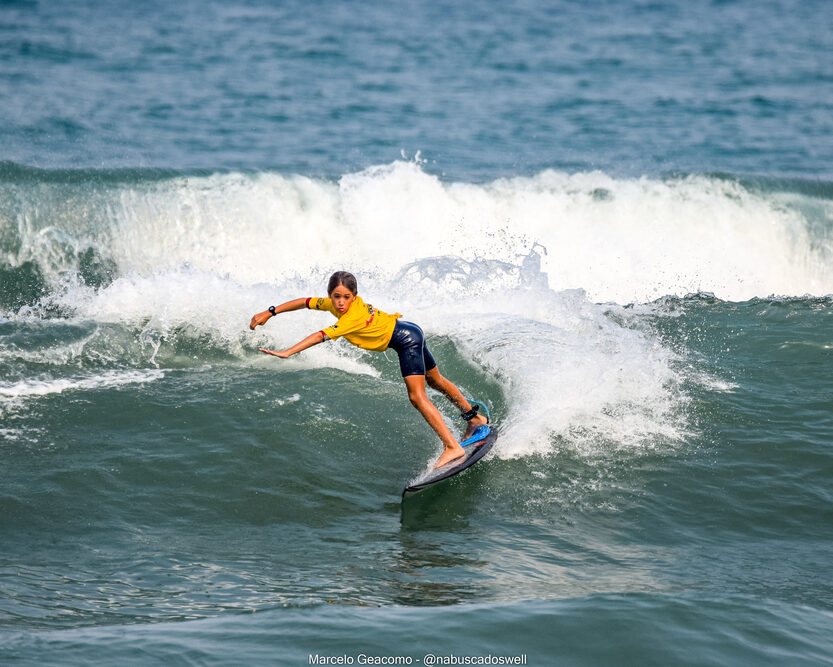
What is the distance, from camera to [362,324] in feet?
23.5

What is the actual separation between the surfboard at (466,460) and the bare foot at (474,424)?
0.07 meters

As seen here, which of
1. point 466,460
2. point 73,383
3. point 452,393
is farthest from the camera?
point 73,383

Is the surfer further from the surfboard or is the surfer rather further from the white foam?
the white foam

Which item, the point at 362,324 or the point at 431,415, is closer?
the point at 362,324

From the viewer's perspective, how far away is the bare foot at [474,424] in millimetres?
7877

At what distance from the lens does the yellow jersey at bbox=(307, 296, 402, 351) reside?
7.09 metres

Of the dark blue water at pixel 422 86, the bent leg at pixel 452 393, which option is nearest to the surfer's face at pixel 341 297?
the bent leg at pixel 452 393

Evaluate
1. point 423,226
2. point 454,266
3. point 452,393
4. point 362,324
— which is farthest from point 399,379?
point 423,226

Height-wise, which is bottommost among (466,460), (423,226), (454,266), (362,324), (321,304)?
(466,460)

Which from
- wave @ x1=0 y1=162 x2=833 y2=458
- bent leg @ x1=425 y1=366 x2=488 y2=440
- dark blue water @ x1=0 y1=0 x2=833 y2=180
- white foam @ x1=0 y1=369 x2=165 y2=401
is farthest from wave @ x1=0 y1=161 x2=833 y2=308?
bent leg @ x1=425 y1=366 x2=488 y2=440

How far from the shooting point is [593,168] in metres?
18.9

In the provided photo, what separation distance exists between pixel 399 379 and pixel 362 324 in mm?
2684

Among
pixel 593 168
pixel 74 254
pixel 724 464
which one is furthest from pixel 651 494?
pixel 593 168

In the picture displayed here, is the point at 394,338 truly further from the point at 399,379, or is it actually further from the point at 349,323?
the point at 399,379
